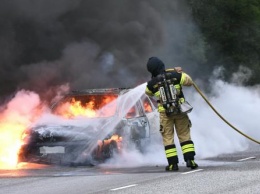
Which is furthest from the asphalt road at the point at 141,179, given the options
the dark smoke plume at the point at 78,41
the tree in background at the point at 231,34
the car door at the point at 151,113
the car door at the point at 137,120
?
the tree in background at the point at 231,34

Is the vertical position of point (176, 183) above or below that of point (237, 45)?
below

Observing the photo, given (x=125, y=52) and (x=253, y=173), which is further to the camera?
(x=125, y=52)

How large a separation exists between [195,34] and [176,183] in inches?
733

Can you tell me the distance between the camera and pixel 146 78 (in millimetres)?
→ 19422

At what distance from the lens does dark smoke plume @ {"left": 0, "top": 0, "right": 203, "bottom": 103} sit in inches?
575

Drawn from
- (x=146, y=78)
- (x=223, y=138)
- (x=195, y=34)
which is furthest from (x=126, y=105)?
(x=195, y=34)

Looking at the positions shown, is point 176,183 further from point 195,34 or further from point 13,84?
point 195,34

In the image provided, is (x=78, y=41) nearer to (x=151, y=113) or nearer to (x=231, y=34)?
(x=151, y=113)

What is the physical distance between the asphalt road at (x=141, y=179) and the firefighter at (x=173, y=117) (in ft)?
0.79

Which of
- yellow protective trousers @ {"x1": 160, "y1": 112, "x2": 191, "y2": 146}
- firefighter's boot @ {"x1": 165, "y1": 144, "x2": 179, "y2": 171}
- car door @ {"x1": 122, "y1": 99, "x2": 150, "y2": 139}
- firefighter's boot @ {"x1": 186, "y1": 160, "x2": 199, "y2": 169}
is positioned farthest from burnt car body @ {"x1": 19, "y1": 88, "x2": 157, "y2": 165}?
firefighter's boot @ {"x1": 186, "y1": 160, "x2": 199, "y2": 169}

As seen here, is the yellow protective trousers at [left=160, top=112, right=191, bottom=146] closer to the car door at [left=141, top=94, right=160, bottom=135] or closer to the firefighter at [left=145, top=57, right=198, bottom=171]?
the firefighter at [left=145, top=57, right=198, bottom=171]

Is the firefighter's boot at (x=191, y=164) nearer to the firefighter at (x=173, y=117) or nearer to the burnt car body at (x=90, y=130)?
the firefighter at (x=173, y=117)

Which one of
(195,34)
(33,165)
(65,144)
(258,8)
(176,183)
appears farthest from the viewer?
(258,8)

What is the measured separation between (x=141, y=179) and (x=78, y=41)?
272 inches
